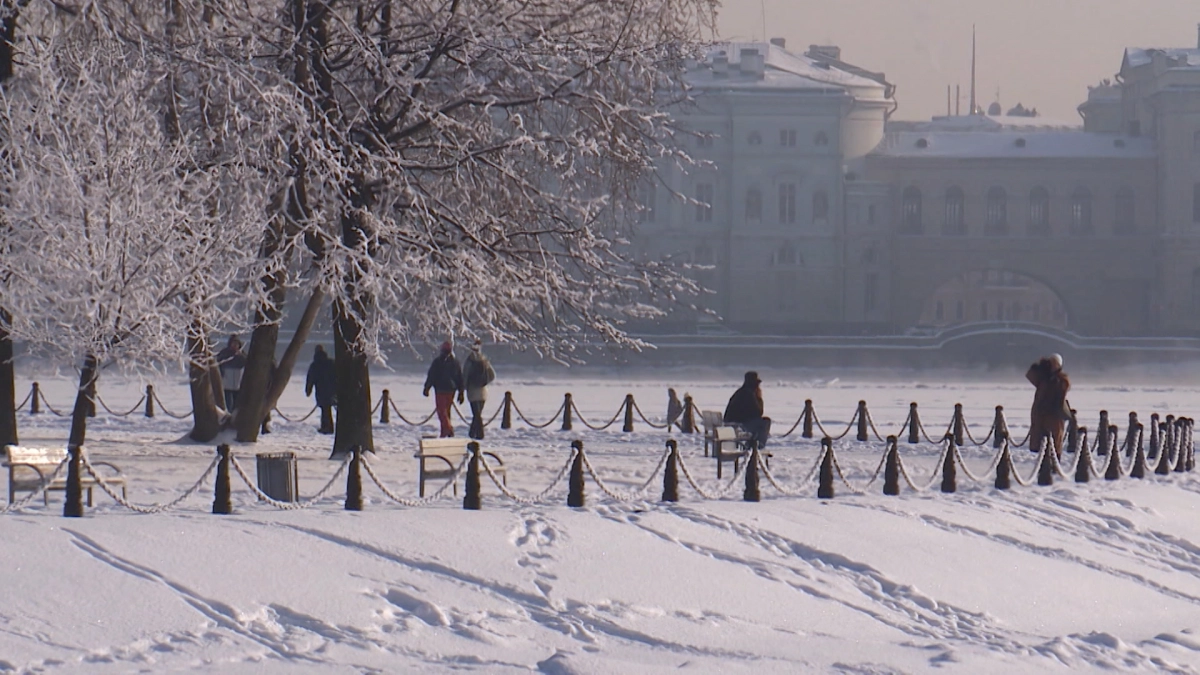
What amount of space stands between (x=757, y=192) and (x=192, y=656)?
203ft

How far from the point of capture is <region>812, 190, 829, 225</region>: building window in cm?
6831

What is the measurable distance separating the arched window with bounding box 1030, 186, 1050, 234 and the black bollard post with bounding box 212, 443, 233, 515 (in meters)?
63.1

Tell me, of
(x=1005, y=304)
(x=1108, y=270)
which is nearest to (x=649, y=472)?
(x=1108, y=270)

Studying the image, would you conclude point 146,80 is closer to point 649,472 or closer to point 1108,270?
point 649,472

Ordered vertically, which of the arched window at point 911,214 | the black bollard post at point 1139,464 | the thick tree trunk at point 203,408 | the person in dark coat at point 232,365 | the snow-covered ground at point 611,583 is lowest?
the snow-covered ground at point 611,583

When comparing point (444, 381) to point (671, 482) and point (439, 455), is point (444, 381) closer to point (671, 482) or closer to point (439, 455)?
point (439, 455)

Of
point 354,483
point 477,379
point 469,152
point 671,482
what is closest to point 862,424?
point 477,379

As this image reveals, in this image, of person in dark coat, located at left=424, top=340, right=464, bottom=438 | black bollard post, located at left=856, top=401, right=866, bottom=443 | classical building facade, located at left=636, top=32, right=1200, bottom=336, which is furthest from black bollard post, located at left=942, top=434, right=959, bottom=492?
classical building facade, located at left=636, top=32, right=1200, bottom=336

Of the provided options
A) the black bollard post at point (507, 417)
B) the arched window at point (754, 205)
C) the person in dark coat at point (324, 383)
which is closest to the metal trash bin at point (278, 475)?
the person in dark coat at point (324, 383)

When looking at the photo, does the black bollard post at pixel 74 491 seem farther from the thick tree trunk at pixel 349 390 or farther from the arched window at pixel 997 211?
the arched window at pixel 997 211

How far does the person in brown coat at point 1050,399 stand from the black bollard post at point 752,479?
5.47m

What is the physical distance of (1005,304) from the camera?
83.8 m

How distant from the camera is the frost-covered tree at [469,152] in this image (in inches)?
605

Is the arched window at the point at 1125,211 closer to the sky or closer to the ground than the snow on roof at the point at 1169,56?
closer to the ground
